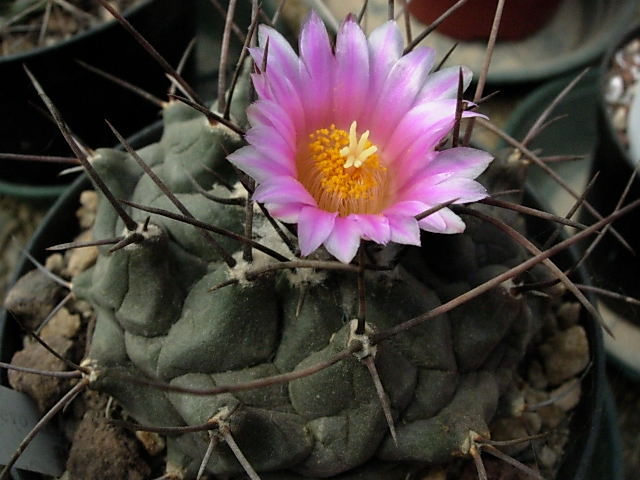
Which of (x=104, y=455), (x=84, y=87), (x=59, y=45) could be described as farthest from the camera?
(x=84, y=87)

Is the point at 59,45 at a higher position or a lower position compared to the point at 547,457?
higher

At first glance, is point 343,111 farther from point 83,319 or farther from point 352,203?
point 83,319

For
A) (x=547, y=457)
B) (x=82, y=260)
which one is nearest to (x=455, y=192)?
(x=547, y=457)

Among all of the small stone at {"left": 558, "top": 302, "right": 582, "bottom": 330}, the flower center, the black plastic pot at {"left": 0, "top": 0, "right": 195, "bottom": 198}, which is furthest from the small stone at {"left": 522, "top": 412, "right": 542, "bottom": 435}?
the black plastic pot at {"left": 0, "top": 0, "right": 195, "bottom": 198}

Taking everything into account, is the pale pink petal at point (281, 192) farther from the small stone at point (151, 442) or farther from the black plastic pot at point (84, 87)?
the black plastic pot at point (84, 87)

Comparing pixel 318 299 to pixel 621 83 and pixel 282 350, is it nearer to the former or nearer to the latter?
pixel 282 350

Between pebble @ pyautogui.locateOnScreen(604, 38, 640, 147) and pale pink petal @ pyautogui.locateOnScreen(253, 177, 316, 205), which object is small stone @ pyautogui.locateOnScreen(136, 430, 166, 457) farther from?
pebble @ pyautogui.locateOnScreen(604, 38, 640, 147)

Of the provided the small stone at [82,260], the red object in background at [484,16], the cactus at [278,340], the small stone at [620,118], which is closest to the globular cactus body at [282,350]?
the cactus at [278,340]
